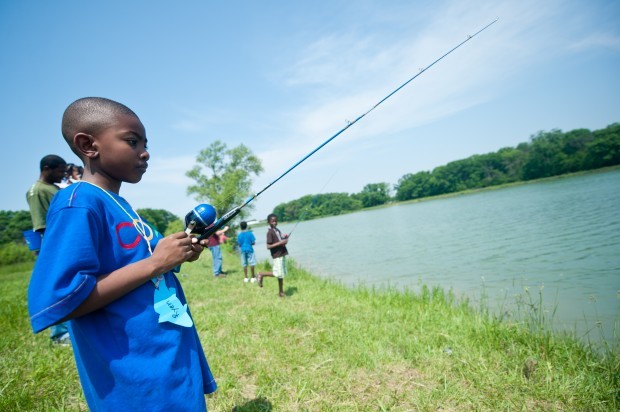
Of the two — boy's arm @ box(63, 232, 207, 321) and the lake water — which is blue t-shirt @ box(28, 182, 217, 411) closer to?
boy's arm @ box(63, 232, 207, 321)

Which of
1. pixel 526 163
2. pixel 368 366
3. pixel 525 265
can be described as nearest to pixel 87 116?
pixel 368 366

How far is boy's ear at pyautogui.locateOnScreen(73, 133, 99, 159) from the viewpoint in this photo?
4.42 ft

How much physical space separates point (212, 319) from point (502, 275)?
7710 millimetres

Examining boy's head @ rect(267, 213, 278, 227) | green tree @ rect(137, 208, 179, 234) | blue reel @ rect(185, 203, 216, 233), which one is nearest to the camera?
blue reel @ rect(185, 203, 216, 233)

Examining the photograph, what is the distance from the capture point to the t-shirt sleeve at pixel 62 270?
3.35ft

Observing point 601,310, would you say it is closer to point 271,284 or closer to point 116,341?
point 271,284

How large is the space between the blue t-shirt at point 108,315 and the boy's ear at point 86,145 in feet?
0.58

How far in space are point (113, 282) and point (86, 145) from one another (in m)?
0.66

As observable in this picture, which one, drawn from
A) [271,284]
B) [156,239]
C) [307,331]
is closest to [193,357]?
[156,239]

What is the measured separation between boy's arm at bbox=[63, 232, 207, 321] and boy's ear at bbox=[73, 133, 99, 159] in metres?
0.51

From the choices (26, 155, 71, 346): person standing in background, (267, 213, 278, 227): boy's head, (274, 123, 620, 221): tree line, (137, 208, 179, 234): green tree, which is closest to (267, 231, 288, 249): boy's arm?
(267, 213, 278, 227): boy's head

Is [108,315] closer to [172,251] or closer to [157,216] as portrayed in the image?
[172,251]

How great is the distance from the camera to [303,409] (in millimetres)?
2617

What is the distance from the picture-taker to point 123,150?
4.63 ft
